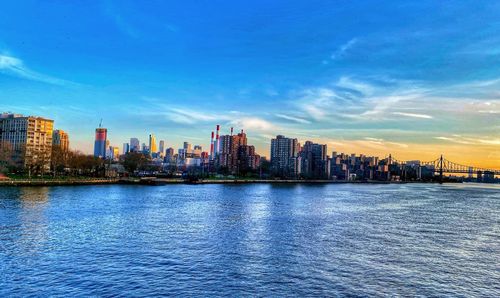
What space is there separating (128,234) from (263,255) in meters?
17.1

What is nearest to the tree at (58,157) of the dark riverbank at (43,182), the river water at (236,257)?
the dark riverbank at (43,182)

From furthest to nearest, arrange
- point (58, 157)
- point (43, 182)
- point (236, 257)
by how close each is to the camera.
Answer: point (58, 157) < point (43, 182) < point (236, 257)

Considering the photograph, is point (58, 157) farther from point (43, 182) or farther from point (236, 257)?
point (236, 257)

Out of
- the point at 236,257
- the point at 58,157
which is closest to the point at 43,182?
the point at 58,157

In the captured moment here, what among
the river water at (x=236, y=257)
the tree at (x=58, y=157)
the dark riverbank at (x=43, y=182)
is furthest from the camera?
the tree at (x=58, y=157)

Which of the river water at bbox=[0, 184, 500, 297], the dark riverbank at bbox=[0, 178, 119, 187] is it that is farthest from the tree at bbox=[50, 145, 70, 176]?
the river water at bbox=[0, 184, 500, 297]

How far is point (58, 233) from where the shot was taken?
4403 centimetres

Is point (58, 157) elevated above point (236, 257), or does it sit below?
above

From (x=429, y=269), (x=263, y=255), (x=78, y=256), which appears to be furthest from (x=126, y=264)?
(x=429, y=269)

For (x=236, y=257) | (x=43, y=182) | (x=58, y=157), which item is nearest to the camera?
(x=236, y=257)

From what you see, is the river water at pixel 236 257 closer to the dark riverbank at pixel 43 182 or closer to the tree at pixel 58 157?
the dark riverbank at pixel 43 182

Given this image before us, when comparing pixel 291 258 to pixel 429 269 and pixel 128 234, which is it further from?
pixel 128 234

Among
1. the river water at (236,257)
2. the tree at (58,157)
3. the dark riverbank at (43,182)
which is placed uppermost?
the tree at (58,157)

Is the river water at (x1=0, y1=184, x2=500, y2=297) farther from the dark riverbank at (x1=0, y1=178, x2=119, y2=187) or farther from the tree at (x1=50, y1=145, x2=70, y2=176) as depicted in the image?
the tree at (x1=50, y1=145, x2=70, y2=176)
